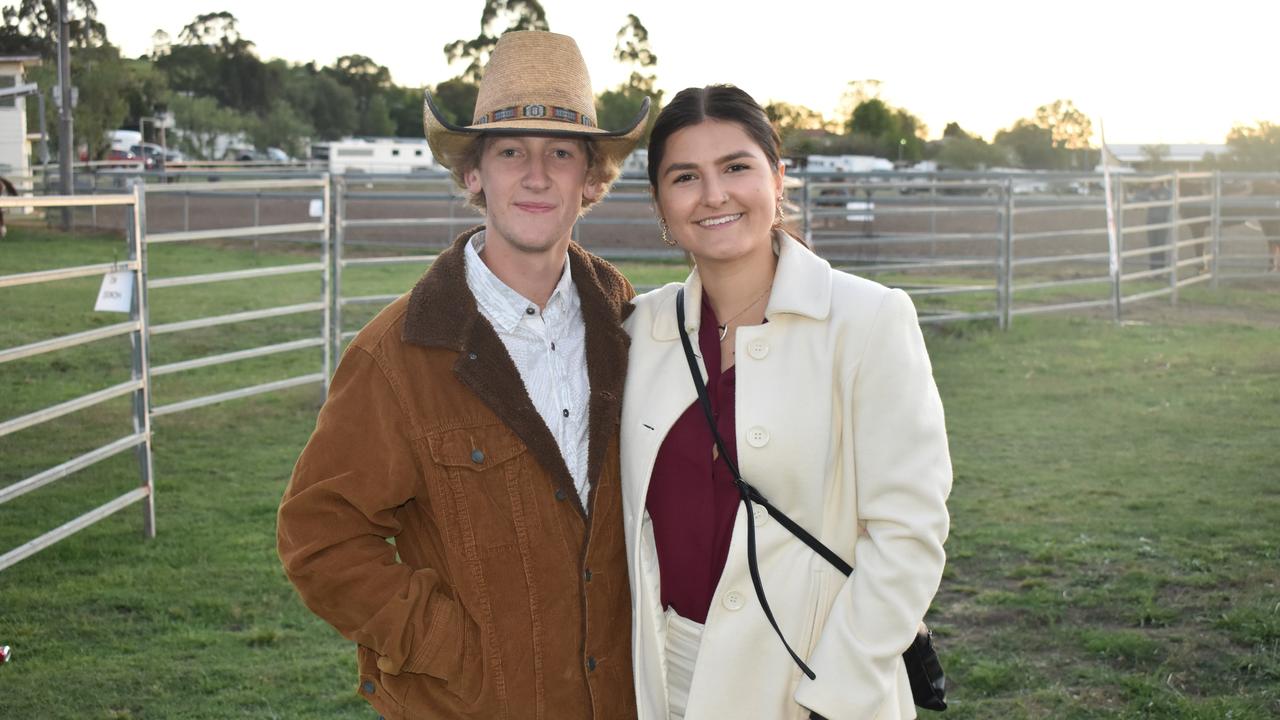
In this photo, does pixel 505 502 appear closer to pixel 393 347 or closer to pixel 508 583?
pixel 508 583

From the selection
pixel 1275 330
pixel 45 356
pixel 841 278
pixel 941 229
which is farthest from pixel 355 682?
pixel 941 229

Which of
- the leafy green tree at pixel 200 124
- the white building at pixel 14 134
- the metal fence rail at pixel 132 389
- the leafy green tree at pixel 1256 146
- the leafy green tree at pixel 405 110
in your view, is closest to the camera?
the metal fence rail at pixel 132 389

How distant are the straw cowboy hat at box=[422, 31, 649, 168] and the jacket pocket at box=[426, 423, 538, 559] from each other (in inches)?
23.6

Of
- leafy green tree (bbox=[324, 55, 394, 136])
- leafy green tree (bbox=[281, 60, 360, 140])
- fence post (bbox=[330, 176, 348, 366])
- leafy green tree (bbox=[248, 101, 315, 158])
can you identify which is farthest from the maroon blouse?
leafy green tree (bbox=[324, 55, 394, 136])

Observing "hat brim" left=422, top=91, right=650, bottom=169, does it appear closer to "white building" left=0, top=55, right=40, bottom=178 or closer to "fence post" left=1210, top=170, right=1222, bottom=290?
"fence post" left=1210, top=170, right=1222, bottom=290

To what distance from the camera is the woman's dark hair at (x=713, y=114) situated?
2285 mm

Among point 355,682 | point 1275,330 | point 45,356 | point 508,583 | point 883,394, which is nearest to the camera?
point 883,394

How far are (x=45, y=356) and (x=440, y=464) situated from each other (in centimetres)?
930

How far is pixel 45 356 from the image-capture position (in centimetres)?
1025

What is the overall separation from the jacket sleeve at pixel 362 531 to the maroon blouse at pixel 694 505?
385 millimetres

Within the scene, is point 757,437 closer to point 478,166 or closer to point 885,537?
point 885,537

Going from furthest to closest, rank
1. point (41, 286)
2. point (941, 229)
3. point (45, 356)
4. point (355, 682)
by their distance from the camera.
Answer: point (941, 229) → point (41, 286) → point (45, 356) → point (355, 682)

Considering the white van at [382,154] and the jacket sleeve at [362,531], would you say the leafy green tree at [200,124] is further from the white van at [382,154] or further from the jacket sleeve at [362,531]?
the jacket sleeve at [362,531]

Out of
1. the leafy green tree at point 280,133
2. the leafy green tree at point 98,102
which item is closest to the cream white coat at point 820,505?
the leafy green tree at point 98,102
